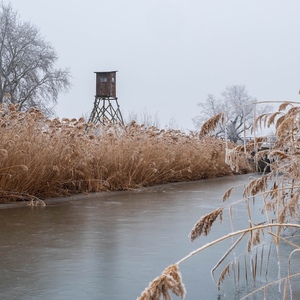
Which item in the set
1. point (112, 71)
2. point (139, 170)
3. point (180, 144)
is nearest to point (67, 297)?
point (139, 170)

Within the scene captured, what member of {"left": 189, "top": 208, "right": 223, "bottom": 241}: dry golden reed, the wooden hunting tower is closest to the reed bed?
{"left": 189, "top": 208, "right": 223, "bottom": 241}: dry golden reed

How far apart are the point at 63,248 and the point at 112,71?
2740cm

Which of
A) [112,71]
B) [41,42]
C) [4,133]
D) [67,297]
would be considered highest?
[41,42]

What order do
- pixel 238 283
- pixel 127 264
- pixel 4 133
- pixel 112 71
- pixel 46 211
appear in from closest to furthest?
pixel 238 283
pixel 127 264
pixel 46 211
pixel 4 133
pixel 112 71

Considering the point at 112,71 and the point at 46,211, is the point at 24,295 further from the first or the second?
the point at 112,71

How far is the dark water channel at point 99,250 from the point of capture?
2.54 metres

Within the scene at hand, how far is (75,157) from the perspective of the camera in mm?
7477

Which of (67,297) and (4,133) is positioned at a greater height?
(4,133)

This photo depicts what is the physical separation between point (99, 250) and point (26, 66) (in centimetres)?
3669

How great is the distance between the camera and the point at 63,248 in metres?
3.55

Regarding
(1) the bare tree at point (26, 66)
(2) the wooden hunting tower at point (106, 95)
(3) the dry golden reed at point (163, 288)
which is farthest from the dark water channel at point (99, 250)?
(1) the bare tree at point (26, 66)

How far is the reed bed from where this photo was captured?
6508 millimetres

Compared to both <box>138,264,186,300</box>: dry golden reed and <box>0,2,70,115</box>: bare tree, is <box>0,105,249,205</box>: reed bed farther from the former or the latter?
<box>0,2,70,115</box>: bare tree

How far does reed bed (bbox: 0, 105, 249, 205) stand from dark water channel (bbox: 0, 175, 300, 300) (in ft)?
2.48
